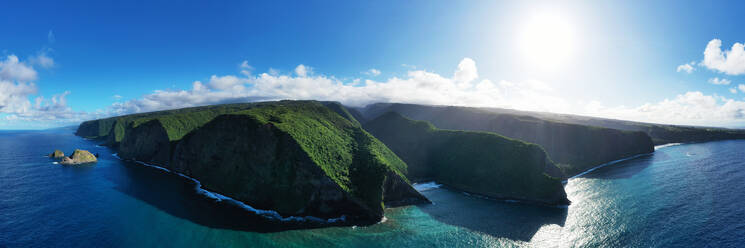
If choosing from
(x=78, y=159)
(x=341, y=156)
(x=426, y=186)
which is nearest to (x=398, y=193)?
(x=341, y=156)

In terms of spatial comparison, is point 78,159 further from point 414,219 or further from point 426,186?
point 426,186

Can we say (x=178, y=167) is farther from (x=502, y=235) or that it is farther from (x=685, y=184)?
(x=685, y=184)

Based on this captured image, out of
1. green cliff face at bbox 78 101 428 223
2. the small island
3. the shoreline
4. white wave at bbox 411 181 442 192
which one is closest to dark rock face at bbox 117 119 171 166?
the small island

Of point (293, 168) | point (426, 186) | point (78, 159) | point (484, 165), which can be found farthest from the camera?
point (78, 159)

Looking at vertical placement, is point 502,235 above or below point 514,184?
below

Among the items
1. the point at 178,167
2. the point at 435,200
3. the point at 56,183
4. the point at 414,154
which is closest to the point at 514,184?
the point at 435,200

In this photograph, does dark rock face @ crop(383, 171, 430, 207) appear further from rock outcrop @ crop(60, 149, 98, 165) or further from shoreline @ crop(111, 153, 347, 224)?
rock outcrop @ crop(60, 149, 98, 165)

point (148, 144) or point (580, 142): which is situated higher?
point (580, 142)
